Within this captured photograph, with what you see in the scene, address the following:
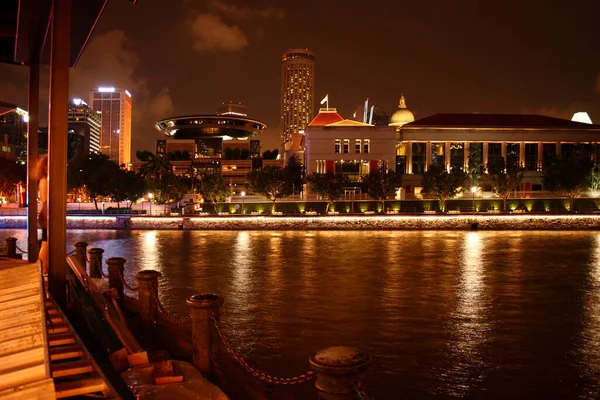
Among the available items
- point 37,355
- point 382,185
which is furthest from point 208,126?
point 37,355

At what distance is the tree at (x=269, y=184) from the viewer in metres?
73.5

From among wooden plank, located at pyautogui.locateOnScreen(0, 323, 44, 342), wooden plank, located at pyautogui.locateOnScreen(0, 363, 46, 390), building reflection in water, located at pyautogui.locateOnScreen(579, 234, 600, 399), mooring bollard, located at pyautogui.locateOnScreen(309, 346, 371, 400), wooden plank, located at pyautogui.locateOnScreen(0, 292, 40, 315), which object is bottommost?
building reflection in water, located at pyautogui.locateOnScreen(579, 234, 600, 399)

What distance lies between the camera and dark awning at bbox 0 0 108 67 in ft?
36.0

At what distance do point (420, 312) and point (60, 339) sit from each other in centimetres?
1122

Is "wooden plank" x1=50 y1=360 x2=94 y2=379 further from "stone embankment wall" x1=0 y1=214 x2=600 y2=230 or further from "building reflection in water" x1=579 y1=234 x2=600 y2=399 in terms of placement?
"stone embankment wall" x1=0 y1=214 x2=600 y2=230

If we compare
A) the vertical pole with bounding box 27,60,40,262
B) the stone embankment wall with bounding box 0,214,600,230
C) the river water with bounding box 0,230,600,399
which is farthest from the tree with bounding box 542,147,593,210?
the vertical pole with bounding box 27,60,40,262

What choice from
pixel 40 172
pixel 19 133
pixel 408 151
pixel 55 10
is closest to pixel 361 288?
Result: pixel 40 172

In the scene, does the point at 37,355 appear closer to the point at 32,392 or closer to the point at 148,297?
the point at 32,392

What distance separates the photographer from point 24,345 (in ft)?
15.6

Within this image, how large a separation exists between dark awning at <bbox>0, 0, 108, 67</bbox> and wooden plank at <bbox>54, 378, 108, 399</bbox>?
7.73 m

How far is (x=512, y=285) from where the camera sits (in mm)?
20531

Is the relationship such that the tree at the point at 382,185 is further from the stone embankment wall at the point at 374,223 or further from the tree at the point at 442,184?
the stone embankment wall at the point at 374,223

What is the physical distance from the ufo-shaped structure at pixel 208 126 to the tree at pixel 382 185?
8674 cm

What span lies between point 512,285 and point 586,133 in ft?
286
